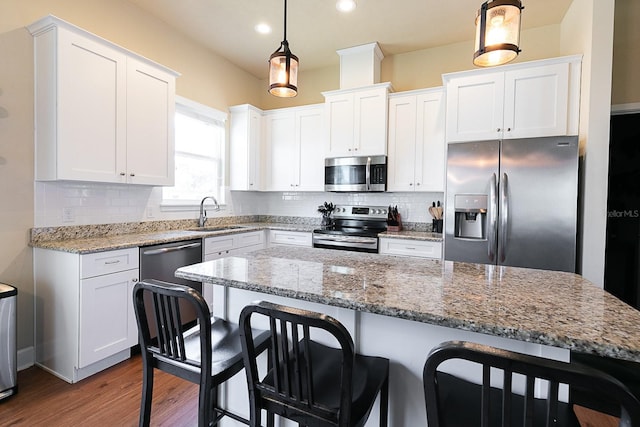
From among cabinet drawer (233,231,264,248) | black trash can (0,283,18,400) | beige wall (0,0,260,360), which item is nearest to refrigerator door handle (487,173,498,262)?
cabinet drawer (233,231,264,248)

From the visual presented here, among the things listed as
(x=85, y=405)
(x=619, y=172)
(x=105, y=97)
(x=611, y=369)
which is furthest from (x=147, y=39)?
(x=611, y=369)

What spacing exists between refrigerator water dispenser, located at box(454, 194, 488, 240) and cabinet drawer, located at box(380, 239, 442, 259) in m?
0.30

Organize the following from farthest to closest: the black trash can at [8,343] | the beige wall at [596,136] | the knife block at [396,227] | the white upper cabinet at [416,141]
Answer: the knife block at [396,227]
the white upper cabinet at [416,141]
the beige wall at [596,136]
the black trash can at [8,343]

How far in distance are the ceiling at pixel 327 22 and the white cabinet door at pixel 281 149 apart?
86cm

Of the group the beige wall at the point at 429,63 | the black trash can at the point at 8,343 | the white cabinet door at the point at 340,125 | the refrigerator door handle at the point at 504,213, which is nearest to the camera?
the black trash can at the point at 8,343

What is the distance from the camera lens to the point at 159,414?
73.8 inches

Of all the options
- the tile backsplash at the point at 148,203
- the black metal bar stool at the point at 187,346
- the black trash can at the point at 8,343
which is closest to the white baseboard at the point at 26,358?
the black trash can at the point at 8,343

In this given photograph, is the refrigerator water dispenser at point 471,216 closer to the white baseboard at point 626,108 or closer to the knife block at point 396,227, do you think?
the knife block at point 396,227

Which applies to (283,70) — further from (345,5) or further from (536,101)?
(536,101)

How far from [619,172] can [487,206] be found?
54.6 inches

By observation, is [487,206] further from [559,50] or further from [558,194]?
[559,50]

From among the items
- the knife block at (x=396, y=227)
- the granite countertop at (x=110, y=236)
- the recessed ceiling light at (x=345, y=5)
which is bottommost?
the granite countertop at (x=110, y=236)

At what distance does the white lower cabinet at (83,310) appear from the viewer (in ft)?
7.06

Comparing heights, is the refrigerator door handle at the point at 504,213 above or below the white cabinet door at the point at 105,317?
above
